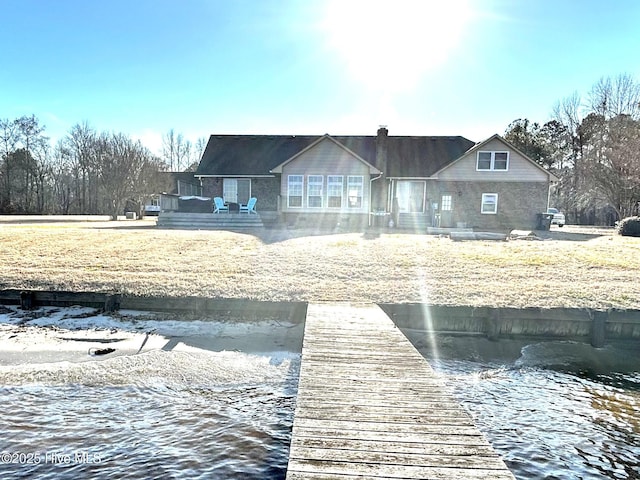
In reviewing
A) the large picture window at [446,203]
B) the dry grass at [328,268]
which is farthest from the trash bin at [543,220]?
the dry grass at [328,268]

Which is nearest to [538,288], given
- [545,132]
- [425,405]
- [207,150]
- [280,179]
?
[425,405]

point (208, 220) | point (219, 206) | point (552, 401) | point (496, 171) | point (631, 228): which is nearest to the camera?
point (552, 401)

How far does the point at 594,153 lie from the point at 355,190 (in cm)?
2388

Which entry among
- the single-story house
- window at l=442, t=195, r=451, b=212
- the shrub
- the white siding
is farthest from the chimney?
the shrub

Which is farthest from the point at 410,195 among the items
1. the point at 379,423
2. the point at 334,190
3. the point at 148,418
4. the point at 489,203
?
the point at 379,423

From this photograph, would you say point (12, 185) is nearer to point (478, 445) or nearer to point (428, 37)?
point (428, 37)

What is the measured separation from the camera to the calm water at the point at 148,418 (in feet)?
12.1

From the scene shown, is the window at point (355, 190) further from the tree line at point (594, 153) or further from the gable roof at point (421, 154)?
the tree line at point (594, 153)

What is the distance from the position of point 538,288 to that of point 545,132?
3953 cm

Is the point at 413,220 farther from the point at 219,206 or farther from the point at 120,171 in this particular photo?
the point at 120,171

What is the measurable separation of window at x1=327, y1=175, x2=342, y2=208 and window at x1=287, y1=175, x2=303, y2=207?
4.87 ft

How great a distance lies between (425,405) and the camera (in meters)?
3.63

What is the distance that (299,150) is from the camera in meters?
26.1

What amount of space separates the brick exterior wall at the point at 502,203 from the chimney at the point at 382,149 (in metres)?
3.45
